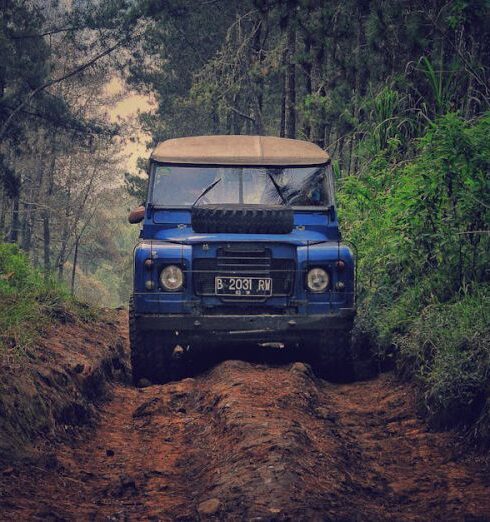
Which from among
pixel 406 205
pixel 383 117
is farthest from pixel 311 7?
pixel 406 205

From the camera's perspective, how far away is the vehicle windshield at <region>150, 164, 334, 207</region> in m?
9.52

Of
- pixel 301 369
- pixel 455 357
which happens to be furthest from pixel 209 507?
pixel 301 369

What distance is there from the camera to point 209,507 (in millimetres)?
4641

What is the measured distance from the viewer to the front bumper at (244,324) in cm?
846

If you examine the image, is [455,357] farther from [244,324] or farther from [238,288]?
[238,288]

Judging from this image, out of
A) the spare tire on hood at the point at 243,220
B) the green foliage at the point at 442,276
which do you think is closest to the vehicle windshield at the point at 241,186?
the spare tire on hood at the point at 243,220

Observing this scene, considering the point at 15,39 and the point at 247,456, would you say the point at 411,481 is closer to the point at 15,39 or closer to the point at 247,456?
the point at 247,456

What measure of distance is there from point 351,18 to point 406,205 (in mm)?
10392

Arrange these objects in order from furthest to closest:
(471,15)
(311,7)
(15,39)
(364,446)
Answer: (15,39)
(311,7)
(471,15)
(364,446)

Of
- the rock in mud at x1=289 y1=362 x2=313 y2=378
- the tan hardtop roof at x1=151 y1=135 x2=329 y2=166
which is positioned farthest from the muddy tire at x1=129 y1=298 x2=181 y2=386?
the tan hardtop roof at x1=151 y1=135 x2=329 y2=166

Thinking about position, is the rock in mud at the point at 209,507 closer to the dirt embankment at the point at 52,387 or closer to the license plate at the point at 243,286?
the dirt embankment at the point at 52,387

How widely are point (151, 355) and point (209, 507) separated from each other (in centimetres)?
430

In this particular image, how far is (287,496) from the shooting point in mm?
4637

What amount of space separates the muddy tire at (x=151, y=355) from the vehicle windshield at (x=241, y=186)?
4.49 ft
